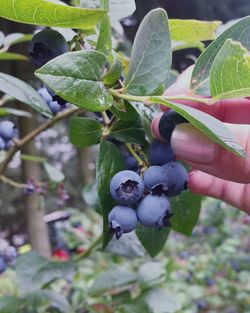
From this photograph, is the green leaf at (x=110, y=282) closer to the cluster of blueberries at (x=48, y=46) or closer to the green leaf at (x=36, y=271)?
the green leaf at (x=36, y=271)

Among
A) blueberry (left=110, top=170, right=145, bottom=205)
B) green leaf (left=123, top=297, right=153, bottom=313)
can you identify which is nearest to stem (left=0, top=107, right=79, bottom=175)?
blueberry (left=110, top=170, right=145, bottom=205)

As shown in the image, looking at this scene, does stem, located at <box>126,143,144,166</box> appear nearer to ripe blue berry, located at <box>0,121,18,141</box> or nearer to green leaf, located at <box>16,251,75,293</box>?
ripe blue berry, located at <box>0,121,18,141</box>

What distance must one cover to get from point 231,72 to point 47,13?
0.16 m

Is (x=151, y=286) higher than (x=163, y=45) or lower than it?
lower

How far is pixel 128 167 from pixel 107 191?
6cm

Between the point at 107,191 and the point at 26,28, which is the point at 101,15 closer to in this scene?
the point at 107,191

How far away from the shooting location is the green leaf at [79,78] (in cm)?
40

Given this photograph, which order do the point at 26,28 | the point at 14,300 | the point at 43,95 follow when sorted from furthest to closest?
the point at 26,28 → the point at 14,300 → the point at 43,95

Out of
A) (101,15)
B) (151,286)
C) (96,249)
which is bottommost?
(151,286)

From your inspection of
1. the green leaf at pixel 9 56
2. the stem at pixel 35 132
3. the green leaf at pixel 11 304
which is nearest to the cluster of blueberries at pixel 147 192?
the stem at pixel 35 132

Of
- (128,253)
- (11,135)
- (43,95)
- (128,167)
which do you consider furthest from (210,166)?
(128,253)

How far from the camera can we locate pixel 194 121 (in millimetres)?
392

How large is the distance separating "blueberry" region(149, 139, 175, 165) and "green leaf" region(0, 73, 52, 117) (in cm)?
14

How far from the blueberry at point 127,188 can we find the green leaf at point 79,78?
0.24 ft
